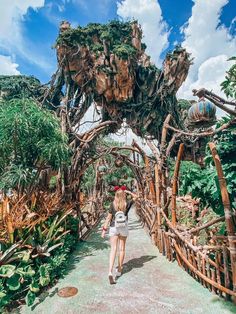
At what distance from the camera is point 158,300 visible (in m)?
2.96

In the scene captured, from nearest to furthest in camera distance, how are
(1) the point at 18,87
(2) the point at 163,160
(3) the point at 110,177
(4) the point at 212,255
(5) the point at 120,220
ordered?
1. (4) the point at 212,255
2. (5) the point at 120,220
3. (2) the point at 163,160
4. (1) the point at 18,87
5. (3) the point at 110,177

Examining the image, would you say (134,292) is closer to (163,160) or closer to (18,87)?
(163,160)

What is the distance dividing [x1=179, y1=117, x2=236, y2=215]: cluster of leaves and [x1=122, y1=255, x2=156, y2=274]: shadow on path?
1.97 metres

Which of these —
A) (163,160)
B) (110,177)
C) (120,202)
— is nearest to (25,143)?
(120,202)

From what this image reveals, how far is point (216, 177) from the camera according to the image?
9.20ft

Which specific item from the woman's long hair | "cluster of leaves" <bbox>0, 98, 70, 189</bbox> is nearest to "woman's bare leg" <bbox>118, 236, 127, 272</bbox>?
the woman's long hair

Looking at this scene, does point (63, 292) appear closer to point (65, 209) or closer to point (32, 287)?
point (32, 287)

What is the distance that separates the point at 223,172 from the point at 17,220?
305 cm

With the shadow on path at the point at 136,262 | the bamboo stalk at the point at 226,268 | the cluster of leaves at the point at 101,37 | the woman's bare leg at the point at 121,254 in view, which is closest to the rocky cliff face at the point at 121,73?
the cluster of leaves at the point at 101,37

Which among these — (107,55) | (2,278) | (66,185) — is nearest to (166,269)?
(2,278)

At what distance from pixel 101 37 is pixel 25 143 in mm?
11619

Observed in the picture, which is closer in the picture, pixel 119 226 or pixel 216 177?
pixel 216 177

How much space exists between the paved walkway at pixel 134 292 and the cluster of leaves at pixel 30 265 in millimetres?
185

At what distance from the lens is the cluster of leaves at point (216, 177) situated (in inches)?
109
